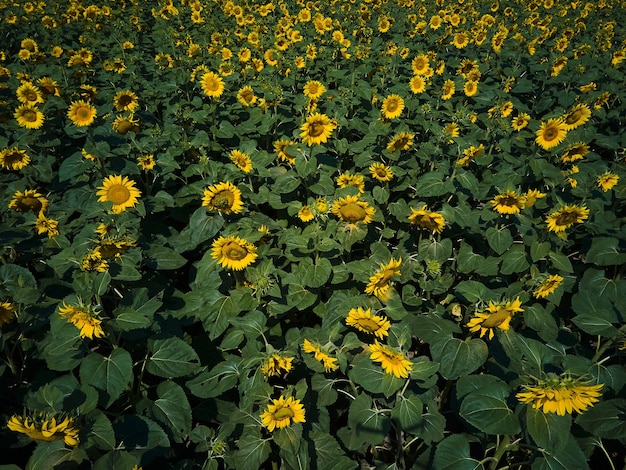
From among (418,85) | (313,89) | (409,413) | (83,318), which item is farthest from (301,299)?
(418,85)

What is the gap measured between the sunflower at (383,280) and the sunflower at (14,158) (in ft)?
12.6

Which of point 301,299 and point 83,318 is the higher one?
point 83,318

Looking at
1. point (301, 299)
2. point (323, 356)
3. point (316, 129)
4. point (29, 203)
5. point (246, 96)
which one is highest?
point (316, 129)

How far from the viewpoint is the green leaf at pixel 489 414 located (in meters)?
1.95

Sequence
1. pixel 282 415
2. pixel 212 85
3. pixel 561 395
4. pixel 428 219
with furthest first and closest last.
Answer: pixel 212 85 < pixel 428 219 < pixel 282 415 < pixel 561 395

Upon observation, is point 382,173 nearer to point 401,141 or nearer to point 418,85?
point 401,141

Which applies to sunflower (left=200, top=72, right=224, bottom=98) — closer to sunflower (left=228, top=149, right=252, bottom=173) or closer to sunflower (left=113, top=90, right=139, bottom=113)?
sunflower (left=113, top=90, right=139, bottom=113)

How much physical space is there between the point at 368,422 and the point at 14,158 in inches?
171

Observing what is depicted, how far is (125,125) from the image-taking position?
438 cm

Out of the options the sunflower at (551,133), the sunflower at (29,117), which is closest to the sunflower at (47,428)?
the sunflower at (29,117)

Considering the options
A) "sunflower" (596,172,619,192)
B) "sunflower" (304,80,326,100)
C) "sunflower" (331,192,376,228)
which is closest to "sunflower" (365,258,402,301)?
"sunflower" (331,192,376,228)

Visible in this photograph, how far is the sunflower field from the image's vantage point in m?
2.25

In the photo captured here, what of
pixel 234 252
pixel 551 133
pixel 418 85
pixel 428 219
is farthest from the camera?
pixel 418 85

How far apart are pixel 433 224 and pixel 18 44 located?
10776mm
